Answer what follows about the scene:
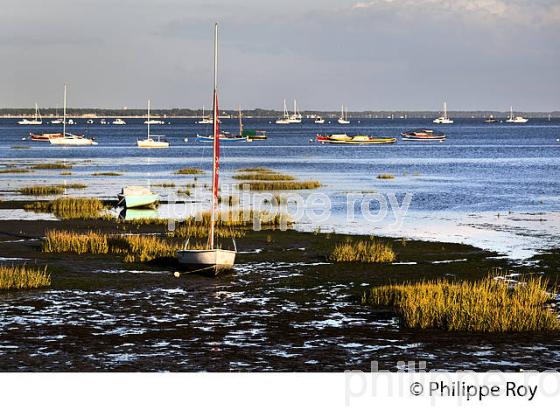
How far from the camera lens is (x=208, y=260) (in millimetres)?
36688

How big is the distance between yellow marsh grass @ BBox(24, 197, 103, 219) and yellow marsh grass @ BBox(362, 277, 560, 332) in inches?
1272

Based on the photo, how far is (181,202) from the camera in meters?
69.4

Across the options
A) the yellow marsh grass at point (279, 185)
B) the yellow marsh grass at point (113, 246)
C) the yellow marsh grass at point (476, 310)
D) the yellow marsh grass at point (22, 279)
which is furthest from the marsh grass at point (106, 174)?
the yellow marsh grass at point (476, 310)

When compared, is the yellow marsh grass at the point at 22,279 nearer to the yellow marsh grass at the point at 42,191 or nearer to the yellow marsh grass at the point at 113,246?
the yellow marsh grass at the point at 113,246

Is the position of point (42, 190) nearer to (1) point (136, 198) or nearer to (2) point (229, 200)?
(1) point (136, 198)

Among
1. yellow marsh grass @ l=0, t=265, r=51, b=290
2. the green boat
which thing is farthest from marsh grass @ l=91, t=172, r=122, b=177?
yellow marsh grass @ l=0, t=265, r=51, b=290

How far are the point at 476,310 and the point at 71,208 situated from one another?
3870 cm

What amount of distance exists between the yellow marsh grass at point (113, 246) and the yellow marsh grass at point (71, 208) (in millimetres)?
13731

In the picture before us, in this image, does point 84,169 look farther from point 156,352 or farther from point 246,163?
point 156,352

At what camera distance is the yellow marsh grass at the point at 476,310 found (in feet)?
90.1

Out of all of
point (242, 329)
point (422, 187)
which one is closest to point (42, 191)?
point (422, 187)

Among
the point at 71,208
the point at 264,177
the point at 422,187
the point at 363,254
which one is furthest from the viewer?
the point at 264,177

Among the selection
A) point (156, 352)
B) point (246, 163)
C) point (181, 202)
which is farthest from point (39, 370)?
point (246, 163)

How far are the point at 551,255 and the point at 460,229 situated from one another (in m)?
11.7
